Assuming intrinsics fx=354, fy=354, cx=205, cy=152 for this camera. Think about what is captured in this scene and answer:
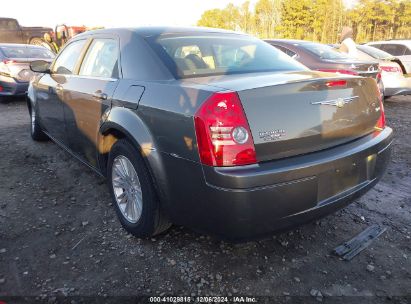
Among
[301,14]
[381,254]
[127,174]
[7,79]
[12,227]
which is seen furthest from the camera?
[301,14]

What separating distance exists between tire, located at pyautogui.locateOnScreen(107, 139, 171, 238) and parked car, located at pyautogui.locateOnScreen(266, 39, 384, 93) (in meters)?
4.46

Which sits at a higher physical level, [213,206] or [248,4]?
[248,4]

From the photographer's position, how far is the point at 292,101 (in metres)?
2.02

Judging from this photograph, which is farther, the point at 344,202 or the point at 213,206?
the point at 344,202

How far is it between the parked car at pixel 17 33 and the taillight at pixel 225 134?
16.0 metres

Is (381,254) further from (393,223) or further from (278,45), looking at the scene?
(278,45)

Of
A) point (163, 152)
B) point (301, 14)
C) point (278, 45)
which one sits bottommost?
point (163, 152)

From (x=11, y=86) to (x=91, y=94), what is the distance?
6.08 metres

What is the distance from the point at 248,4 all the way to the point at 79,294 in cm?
3882

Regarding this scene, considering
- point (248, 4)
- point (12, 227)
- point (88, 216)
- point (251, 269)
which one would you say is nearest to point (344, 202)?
point (251, 269)

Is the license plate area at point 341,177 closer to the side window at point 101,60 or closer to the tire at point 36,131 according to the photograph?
the side window at point 101,60

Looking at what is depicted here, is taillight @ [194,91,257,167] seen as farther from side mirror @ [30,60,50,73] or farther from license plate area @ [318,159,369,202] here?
side mirror @ [30,60,50,73]

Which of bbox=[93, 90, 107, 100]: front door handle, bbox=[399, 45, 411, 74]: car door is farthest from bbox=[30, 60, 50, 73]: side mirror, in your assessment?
bbox=[399, 45, 411, 74]: car door

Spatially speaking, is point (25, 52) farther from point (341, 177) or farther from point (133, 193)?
point (341, 177)
